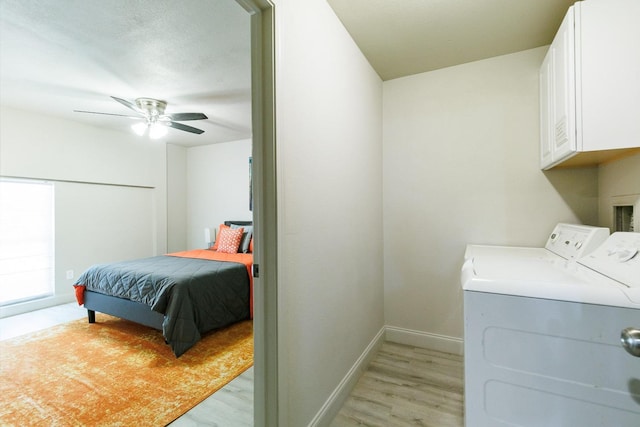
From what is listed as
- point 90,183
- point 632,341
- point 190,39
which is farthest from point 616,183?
point 90,183

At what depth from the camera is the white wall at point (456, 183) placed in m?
2.08

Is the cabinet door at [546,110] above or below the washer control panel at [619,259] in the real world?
above

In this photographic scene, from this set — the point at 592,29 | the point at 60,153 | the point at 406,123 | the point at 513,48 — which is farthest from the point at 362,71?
the point at 60,153

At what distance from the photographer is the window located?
11.4 feet

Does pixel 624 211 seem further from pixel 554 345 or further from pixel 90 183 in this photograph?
pixel 90 183

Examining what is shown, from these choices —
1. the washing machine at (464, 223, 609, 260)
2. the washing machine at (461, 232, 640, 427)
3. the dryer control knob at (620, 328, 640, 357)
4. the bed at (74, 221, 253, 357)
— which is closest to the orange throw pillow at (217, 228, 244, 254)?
the bed at (74, 221, 253, 357)

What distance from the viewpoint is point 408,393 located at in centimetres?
183

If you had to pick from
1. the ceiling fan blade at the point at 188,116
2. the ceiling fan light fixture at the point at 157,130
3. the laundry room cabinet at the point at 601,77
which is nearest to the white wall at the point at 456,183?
the laundry room cabinet at the point at 601,77

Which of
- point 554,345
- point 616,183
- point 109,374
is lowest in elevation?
point 109,374

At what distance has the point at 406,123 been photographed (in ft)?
8.18

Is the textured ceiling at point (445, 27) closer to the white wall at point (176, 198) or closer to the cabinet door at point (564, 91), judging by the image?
the cabinet door at point (564, 91)

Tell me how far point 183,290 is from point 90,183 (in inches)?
116

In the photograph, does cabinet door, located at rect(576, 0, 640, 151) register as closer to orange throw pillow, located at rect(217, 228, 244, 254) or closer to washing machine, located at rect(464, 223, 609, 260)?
washing machine, located at rect(464, 223, 609, 260)

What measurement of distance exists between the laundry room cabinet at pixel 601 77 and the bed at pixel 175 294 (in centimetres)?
288
